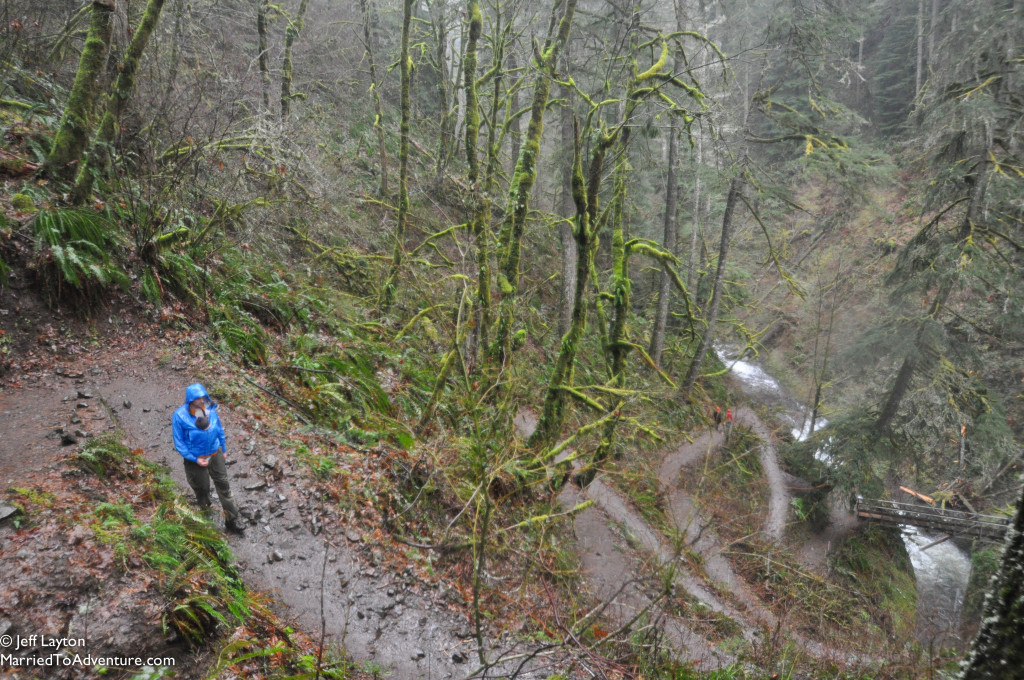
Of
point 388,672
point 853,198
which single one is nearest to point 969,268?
point 853,198

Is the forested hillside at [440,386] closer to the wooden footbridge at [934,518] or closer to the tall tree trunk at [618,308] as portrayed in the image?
the tall tree trunk at [618,308]

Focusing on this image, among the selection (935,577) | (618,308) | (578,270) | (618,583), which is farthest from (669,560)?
(935,577)

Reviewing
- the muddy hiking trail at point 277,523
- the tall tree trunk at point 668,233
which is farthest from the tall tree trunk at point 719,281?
the muddy hiking trail at point 277,523

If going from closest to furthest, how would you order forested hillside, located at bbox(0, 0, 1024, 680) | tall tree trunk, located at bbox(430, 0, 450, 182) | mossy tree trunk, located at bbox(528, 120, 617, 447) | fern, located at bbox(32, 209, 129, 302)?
1. forested hillside, located at bbox(0, 0, 1024, 680)
2. fern, located at bbox(32, 209, 129, 302)
3. mossy tree trunk, located at bbox(528, 120, 617, 447)
4. tall tree trunk, located at bbox(430, 0, 450, 182)

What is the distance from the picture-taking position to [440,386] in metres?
7.59

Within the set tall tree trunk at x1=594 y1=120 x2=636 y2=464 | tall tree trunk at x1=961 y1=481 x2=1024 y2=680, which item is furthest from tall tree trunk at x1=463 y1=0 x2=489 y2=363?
tall tree trunk at x1=961 y1=481 x2=1024 y2=680

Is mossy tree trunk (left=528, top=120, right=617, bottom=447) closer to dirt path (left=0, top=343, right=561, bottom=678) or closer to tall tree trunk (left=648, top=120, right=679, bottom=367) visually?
dirt path (left=0, top=343, right=561, bottom=678)

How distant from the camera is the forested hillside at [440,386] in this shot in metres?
4.39

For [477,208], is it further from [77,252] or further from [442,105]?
[442,105]

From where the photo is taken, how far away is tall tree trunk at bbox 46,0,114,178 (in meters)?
6.25

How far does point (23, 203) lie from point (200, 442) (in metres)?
4.24

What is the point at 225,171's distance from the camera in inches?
344

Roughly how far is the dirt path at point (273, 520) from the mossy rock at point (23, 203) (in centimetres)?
194

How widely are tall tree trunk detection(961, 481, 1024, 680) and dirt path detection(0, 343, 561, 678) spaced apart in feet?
15.2
